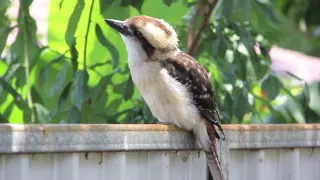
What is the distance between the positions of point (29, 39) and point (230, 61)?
1.27 meters

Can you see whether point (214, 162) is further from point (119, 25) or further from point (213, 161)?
point (119, 25)

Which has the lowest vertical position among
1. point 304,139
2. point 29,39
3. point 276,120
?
point 276,120

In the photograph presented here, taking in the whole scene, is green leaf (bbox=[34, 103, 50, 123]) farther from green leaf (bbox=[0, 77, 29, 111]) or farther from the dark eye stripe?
the dark eye stripe

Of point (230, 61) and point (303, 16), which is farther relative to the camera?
point (303, 16)

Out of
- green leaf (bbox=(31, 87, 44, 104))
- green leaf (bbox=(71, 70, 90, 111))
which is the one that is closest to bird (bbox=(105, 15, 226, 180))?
green leaf (bbox=(71, 70, 90, 111))

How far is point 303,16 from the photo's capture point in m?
7.80

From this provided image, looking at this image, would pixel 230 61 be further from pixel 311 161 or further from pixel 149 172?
pixel 149 172

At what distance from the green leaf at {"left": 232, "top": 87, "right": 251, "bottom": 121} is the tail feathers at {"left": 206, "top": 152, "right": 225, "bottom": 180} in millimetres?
1239

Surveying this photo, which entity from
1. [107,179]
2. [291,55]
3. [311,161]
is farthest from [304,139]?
[291,55]

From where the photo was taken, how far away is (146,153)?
9.96ft

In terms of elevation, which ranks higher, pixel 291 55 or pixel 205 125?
pixel 205 125

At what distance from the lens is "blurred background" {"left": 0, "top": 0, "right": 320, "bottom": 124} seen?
4.44 meters

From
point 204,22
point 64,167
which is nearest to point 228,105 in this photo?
point 204,22

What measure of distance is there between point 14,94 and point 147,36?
91cm
